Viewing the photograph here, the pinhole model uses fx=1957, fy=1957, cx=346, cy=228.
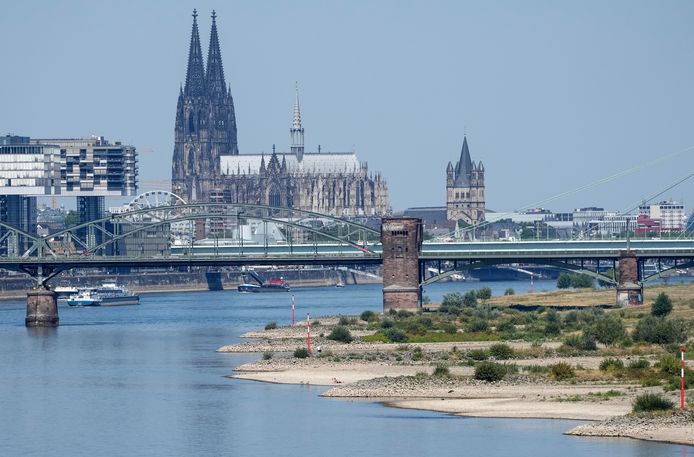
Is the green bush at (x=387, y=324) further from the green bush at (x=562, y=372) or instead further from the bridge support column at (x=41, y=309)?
the green bush at (x=562, y=372)

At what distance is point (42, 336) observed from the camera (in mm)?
104625

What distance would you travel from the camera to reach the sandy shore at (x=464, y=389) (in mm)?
52500

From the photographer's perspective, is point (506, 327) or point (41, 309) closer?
point (506, 327)

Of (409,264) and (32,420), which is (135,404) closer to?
(32,420)

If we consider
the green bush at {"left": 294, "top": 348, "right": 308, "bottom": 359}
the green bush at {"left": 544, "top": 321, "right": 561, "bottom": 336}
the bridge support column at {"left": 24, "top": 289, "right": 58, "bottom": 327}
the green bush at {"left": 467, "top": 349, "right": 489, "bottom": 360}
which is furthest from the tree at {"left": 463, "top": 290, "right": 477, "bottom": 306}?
the green bush at {"left": 467, "top": 349, "right": 489, "bottom": 360}

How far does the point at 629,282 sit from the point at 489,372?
53157mm

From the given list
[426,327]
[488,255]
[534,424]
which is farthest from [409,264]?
[534,424]

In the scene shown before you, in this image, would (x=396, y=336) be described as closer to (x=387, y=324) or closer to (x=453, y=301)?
(x=387, y=324)

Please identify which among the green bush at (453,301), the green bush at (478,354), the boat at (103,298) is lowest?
the green bush at (478,354)

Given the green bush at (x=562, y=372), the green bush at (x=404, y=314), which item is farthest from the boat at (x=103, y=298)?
the green bush at (x=562, y=372)

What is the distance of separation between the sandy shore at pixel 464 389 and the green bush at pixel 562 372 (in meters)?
0.78

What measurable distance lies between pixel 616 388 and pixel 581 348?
1609 cm

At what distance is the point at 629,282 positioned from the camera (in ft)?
380

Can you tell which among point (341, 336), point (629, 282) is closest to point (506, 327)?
point (341, 336)
